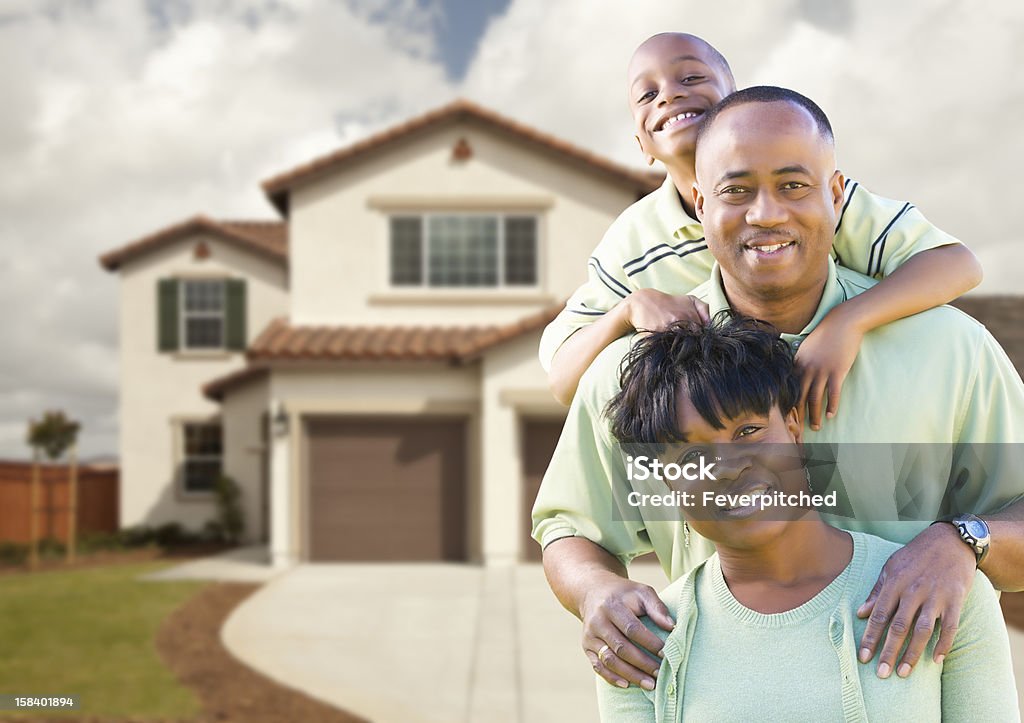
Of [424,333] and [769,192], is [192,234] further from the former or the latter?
[769,192]

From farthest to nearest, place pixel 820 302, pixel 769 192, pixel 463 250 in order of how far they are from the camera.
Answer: pixel 463 250 < pixel 820 302 < pixel 769 192

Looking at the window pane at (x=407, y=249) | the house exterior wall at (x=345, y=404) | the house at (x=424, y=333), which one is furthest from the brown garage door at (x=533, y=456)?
the window pane at (x=407, y=249)

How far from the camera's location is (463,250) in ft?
52.7

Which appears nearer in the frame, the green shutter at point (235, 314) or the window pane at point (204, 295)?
the green shutter at point (235, 314)

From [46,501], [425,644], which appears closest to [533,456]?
[425,644]

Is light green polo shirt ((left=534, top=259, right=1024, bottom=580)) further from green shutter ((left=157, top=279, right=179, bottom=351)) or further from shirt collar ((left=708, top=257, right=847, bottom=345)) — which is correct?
green shutter ((left=157, top=279, right=179, bottom=351))

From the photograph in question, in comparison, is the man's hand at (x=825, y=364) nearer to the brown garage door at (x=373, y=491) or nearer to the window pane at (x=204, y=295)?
the brown garage door at (x=373, y=491)

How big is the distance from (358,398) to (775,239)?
1342 cm

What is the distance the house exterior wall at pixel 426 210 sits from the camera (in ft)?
52.5

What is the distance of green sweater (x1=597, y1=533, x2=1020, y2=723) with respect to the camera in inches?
59.6

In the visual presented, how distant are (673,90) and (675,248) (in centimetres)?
34

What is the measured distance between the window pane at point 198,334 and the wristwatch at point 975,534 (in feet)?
64.3

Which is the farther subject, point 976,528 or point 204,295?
point 204,295

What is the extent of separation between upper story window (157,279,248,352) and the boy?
18.3m
